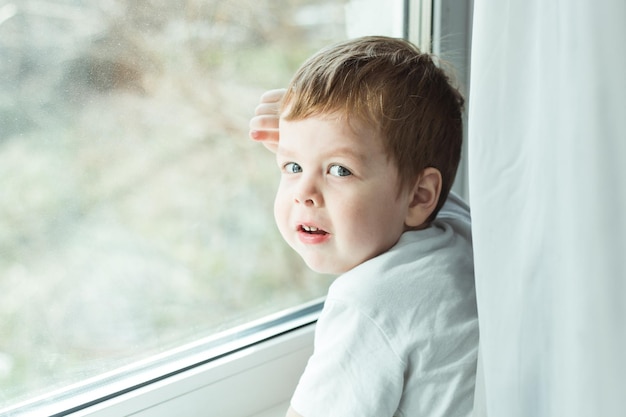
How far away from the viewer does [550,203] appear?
0.62 metres

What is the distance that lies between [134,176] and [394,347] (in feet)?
1.40

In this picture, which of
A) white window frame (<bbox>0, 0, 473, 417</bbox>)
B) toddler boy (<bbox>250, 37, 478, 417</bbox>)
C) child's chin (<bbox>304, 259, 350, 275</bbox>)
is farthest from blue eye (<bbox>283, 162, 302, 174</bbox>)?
white window frame (<bbox>0, 0, 473, 417</bbox>)

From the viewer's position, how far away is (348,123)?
32.7 inches

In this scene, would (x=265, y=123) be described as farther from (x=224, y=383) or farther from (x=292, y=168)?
(x=224, y=383)

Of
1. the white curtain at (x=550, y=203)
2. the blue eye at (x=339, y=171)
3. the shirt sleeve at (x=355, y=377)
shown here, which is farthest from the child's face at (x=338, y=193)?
the white curtain at (x=550, y=203)

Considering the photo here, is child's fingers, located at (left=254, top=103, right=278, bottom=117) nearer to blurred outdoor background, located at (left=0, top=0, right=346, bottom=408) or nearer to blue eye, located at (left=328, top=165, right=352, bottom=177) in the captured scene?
blurred outdoor background, located at (left=0, top=0, right=346, bottom=408)

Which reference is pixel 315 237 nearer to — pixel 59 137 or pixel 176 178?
pixel 176 178

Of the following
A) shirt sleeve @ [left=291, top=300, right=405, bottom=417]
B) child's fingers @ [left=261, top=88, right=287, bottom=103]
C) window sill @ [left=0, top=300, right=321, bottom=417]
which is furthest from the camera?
child's fingers @ [left=261, top=88, right=287, bottom=103]

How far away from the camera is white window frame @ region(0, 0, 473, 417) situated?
2.93 feet

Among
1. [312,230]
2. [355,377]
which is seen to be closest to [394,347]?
[355,377]

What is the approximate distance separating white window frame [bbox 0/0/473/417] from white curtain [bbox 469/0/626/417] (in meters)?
0.43

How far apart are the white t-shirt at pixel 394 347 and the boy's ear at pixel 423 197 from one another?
3.2 inches

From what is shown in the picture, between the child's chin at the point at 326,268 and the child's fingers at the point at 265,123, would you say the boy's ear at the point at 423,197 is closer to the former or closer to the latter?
the child's chin at the point at 326,268

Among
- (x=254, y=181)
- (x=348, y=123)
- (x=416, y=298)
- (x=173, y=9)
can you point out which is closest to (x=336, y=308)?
(x=416, y=298)
